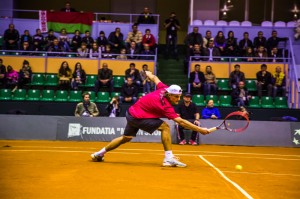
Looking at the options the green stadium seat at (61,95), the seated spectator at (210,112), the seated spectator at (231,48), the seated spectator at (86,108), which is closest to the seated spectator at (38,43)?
the green stadium seat at (61,95)

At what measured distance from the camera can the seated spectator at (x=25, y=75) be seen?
2198cm

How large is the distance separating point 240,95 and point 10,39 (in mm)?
11126

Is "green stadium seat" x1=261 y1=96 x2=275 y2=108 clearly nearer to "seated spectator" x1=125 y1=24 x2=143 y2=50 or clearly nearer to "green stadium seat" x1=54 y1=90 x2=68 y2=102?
"seated spectator" x1=125 y1=24 x2=143 y2=50

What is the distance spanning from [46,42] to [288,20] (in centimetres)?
1354

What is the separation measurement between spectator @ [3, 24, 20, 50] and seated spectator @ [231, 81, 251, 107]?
10.5 m

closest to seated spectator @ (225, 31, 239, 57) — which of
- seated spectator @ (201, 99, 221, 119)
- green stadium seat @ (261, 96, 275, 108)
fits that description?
green stadium seat @ (261, 96, 275, 108)

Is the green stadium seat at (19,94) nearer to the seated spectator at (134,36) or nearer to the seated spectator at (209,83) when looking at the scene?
the seated spectator at (134,36)

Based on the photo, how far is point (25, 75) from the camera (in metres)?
22.0

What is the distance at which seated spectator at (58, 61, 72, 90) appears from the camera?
862 inches

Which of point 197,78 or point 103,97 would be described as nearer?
point 103,97

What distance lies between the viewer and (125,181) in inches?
338

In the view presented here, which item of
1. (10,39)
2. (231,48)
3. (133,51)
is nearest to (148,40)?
(133,51)

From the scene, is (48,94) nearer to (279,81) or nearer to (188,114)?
(188,114)

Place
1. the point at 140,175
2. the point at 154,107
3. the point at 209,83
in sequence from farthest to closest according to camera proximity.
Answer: the point at 209,83 < the point at 154,107 < the point at 140,175
